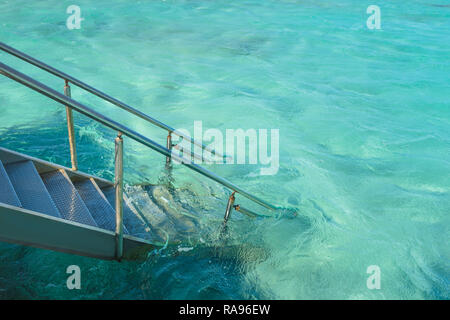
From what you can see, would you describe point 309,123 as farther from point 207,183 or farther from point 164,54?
point 164,54

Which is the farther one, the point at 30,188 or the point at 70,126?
the point at 70,126

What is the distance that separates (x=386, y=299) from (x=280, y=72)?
22.3 feet

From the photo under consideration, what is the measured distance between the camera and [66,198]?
10.4 ft

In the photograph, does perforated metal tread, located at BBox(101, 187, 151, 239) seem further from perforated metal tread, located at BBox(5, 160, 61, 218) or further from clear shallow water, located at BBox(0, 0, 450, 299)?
perforated metal tread, located at BBox(5, 160, 61, 218)

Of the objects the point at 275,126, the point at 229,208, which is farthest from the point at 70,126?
the point at 275,126

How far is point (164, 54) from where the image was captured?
9.99m

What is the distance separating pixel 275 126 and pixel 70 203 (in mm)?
4540

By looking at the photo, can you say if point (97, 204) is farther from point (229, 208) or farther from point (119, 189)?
point (229, 208)

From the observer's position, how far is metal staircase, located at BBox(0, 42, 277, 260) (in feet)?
8.05

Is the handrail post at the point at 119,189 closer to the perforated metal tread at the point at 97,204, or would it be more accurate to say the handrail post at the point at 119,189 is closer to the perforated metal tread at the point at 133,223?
the perforated metal tread at the point at 97,204

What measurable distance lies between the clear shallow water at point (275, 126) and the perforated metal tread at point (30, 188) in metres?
0.78

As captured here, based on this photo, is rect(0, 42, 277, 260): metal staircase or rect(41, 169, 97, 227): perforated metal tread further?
rect(41, 169, 97, 227): perforated metal tread

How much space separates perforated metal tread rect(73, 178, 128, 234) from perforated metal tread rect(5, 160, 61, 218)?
0.38 metres

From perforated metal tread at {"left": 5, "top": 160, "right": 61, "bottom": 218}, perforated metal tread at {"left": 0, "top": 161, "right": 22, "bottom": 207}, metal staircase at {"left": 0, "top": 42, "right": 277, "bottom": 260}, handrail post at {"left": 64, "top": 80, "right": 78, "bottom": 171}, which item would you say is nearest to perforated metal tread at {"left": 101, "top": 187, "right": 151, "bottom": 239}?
metal staircase at {"left": 0, "top": 42, "right": 277, "bottom": 260}
